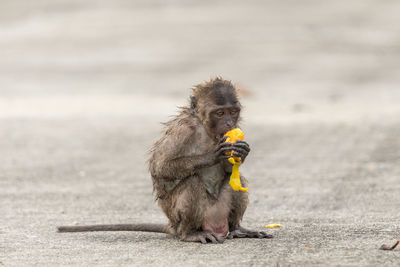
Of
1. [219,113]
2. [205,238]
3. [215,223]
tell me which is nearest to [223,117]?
[219,113]

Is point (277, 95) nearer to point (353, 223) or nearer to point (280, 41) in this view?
point (280, 41)

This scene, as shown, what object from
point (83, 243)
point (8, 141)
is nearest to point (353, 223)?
point (83, 243)

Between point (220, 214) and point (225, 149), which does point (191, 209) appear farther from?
point (225, 149)

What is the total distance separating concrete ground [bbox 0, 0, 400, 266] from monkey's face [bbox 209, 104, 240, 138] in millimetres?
986

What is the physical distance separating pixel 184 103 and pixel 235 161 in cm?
1186

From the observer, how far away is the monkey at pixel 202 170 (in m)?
6.56

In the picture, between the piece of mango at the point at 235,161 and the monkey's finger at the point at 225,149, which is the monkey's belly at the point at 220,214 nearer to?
the piece of mango at the point at 235,161

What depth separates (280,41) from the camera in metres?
26.4

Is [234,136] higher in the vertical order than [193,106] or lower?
lower

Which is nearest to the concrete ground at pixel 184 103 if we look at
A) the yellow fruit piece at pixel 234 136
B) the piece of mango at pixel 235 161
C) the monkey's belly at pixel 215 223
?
the monkey's belly at pixel 215 223

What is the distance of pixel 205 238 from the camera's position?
6.67 meters

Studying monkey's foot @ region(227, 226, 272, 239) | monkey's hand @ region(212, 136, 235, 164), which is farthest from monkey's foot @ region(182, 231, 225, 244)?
monkey's hand @ region(212, 136, 235, 164)

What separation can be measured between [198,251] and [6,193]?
13.8ft

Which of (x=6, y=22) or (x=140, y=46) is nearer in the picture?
(x=140, y=46)
